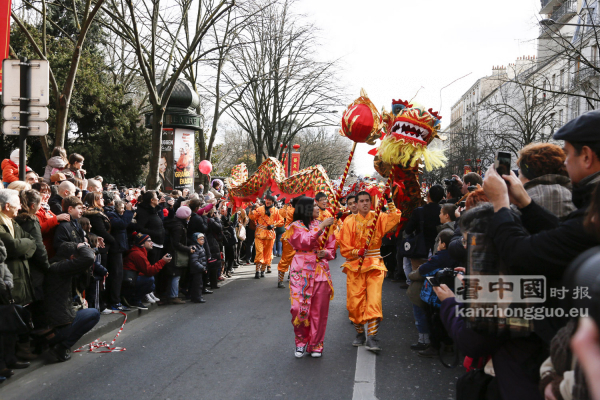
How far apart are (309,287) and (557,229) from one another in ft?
13.8

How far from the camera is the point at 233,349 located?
598 centimetres

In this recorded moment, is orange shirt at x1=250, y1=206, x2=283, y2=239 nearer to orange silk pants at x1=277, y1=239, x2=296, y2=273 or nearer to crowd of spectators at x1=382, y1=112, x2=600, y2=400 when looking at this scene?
orange silk pants at x1=277, y1=239, x2=296, y2=273

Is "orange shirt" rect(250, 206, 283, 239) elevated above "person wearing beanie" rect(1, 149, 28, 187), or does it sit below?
below

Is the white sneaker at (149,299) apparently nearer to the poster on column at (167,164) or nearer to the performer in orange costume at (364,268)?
the performer in orange costume at (364,268)

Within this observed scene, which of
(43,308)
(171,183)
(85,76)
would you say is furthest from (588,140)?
(85,76)

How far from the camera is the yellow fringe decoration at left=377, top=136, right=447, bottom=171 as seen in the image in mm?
5816

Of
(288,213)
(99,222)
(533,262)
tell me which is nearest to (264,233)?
(288,213)

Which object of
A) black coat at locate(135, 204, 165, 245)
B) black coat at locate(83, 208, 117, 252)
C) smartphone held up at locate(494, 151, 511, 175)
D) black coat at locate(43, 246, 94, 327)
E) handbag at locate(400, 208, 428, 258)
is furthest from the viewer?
black coat at locate(135, 204, 165, 245)

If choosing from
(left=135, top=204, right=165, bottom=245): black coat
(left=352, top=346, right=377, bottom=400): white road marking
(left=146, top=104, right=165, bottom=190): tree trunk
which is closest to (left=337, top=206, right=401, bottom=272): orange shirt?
(left=352, top=346, right=377, bottom=400): white road marking

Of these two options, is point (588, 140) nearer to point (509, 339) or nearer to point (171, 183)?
point (509, 339)

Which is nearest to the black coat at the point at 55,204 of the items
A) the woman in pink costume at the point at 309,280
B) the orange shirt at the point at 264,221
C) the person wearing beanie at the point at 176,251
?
the person wearing beanie at the point at 176,251

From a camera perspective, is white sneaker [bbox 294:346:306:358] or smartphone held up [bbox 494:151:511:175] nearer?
smartphone held up [bbox 494:151:511:175]

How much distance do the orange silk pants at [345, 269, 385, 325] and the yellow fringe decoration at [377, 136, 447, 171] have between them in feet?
4.37

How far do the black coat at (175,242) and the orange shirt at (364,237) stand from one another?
3.67 m
